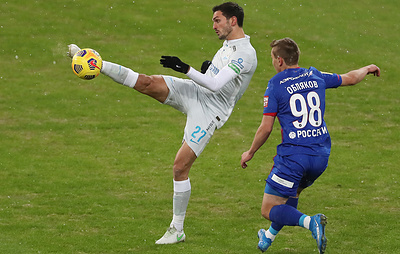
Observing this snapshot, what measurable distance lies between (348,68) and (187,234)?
1256 cm

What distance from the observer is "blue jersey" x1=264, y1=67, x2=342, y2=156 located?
7738 mm

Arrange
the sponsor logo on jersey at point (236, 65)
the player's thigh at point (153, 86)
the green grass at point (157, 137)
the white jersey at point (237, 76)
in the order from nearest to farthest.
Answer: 1. the player's thigh at point (153, 86)
2. the sponsor logo on jersey at point (236, 65)
3. the white jersey at point (237, 76)
4. the green grass at point (157, 137)

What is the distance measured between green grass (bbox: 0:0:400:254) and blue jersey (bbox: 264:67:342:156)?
1671 millimetres

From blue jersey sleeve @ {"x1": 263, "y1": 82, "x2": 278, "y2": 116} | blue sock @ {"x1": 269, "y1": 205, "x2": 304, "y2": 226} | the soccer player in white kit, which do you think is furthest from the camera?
the soccer player in white kit

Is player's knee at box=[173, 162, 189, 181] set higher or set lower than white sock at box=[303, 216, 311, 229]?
higher

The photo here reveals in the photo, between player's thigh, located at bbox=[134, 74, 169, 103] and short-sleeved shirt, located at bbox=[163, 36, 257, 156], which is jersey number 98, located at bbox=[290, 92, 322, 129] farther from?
player's thigh, located at bbox=[134, 74, 169, 103]

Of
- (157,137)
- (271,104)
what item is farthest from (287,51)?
(157,137)

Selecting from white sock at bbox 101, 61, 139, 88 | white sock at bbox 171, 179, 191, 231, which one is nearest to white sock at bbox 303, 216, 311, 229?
white sock at bbox 171, 179, 191, 231

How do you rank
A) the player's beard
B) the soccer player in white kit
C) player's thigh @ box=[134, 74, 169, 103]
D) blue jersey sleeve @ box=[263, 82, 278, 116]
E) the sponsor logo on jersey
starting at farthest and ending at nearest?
1. the player's beard
2. the soccer player in white kit
3. the sponsor logo on jersey
4. player's thigh @ box=[134, 74, 169, 103]
5. blue jersey sleeve @ box=[263, 82, 278, 116]

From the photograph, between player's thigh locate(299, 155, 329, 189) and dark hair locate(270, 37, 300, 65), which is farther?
dark hair locate(270, 37, 300, 65)

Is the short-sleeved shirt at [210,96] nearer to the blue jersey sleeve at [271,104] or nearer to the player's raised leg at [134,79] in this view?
the player's raised leg at [134,79]

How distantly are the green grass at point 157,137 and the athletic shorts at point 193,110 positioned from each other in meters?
1.36

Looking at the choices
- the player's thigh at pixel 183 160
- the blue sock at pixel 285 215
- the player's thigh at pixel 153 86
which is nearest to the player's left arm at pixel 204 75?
the player's thigh at pixel 153 86

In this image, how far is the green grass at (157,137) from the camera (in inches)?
381
